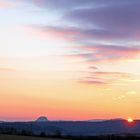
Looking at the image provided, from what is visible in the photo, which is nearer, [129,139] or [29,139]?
[29,139]

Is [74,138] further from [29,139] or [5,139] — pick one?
[5,139]

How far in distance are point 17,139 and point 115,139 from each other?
2435cm

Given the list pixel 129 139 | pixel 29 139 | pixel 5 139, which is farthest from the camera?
pixel 129 139

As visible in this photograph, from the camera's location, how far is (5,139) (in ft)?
212

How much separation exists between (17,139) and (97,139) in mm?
24413

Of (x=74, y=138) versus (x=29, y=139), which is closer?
Answer: (x=29, y=139)

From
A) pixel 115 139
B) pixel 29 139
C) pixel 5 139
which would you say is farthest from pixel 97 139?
pixel 5 139

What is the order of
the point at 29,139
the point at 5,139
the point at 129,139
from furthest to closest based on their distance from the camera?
the point at 129,139 → the point at 29,139 → the point at 5,139

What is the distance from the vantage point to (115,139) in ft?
285

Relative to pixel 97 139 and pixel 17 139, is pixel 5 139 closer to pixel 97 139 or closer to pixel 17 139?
pixel 17 139

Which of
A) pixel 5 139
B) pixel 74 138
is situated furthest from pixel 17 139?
pixel 74 138

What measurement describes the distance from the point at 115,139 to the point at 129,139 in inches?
89.6

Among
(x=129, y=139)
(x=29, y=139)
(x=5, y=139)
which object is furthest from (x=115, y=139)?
(x=5, y=139)

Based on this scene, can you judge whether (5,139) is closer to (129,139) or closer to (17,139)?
(17,139)
